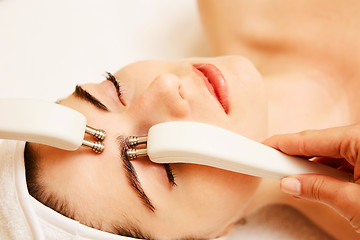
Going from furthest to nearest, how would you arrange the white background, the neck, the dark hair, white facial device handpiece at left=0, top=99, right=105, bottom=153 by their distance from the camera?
the white background → the neck → the dark hair → white facial device handpiece at left=0, top=99, right=105, bottom=153

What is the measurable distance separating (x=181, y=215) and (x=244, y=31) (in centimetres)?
72

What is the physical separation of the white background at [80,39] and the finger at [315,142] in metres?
0.76

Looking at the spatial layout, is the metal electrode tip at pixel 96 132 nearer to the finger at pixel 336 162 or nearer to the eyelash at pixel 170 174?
the eyelash at pixel 170 174

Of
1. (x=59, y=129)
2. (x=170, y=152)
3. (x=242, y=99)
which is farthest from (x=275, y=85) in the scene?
(x=59, y=129)

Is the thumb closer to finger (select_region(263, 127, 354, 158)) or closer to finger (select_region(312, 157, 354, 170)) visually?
finger (select_region(263, 127, 354, 158))

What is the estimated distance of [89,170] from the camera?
2.46 feet

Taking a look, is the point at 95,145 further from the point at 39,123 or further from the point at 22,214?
the point at 22,214

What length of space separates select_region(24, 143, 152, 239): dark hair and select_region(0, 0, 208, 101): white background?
0.52 metres

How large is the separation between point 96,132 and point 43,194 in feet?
0.61

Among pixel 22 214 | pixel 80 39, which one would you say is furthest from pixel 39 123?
pixel 80 39

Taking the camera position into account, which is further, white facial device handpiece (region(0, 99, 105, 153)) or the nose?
the nose

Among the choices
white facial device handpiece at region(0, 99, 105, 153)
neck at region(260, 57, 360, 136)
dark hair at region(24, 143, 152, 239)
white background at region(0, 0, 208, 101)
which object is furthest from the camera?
white background at region(0, 0, 208, 101)

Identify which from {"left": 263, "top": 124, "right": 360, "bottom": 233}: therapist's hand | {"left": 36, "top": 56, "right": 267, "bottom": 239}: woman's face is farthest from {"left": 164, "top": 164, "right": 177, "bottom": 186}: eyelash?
{"left": 263, "top": 124, "right": 360, "bottom": 233}: therapist's hand

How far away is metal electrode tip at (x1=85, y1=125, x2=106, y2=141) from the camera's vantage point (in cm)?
74
